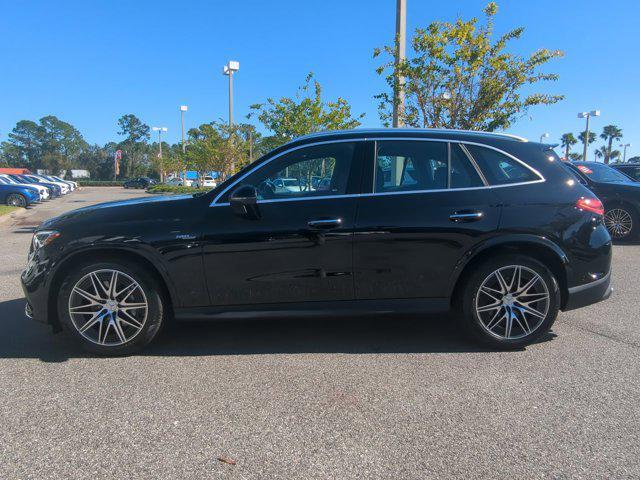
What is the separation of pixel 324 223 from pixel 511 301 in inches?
68.3

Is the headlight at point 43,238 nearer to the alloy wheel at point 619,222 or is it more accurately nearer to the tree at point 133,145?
the alloy wheel at point 619,222

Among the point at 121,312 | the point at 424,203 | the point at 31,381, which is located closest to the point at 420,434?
the point at 424,203

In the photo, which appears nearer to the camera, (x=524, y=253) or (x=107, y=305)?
(x=107, y=305)

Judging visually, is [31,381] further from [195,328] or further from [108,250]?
[195,328]

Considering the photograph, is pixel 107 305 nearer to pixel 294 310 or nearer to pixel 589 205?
pixel 294 310

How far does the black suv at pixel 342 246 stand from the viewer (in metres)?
3.87

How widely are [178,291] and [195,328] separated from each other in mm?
943

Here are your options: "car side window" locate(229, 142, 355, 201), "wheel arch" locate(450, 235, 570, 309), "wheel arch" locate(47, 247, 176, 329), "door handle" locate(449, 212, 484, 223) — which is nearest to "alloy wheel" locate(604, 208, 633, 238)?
"wheel arch" locate(450, 235, 570, 309)

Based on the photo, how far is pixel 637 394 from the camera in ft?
10.8

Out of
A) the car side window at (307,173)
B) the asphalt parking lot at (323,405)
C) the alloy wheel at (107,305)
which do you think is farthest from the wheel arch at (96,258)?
the car side window at (307,173)

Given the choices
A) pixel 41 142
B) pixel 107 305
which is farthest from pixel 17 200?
pixel 41 142

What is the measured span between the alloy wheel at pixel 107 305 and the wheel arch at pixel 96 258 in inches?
5.6

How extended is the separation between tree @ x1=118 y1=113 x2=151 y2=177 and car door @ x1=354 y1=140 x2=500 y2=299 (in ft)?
365

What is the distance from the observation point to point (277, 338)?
4410 millimetres
